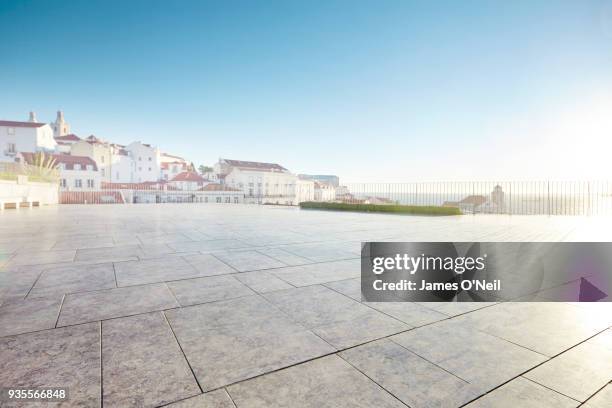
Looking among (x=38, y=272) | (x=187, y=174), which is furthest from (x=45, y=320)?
(x=187, y=174)

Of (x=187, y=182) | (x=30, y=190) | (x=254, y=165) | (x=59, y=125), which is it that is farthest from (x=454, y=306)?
(x=59, y=125)

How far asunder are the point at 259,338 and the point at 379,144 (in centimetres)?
3116

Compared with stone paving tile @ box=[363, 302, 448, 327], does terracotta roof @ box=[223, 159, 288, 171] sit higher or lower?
higher

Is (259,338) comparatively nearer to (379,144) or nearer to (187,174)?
(379,144)

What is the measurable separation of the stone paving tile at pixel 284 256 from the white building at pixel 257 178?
2157 inches

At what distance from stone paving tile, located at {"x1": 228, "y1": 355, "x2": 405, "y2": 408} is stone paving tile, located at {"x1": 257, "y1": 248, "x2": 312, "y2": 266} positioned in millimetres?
2774

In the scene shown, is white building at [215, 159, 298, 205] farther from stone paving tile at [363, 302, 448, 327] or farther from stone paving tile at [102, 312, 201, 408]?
stone paving tile at [102, 312, 201, 408]

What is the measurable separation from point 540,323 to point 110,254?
593 centimetres

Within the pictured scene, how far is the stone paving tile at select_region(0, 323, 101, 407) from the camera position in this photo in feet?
5.08

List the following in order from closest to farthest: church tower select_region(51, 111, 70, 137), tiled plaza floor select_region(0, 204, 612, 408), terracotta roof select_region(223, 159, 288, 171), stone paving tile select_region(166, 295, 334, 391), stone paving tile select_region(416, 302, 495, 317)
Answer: tiled plaza floor select_region(0, 204, 612, 408) < stone paving tile select_region(166, 295, 334, 391) < stone paving tile select_region(416, 302, 495, 317) < terracotta roof select_region(223, 159, 288, 171) < church tower select_region(51, 111, 70, 137)

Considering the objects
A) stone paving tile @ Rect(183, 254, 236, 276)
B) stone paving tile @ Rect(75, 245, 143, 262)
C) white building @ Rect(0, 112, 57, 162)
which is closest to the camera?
stone paving tile @ Rect(183, 254, 236, 276)

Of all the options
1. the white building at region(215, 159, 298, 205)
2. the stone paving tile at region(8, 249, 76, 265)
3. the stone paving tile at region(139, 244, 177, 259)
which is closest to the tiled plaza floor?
the stone paving tile at region(8, 249, 76, 265)

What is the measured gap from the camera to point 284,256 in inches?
198

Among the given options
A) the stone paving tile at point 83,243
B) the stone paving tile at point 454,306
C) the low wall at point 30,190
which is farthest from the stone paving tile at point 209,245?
the low wall at point 30,190
